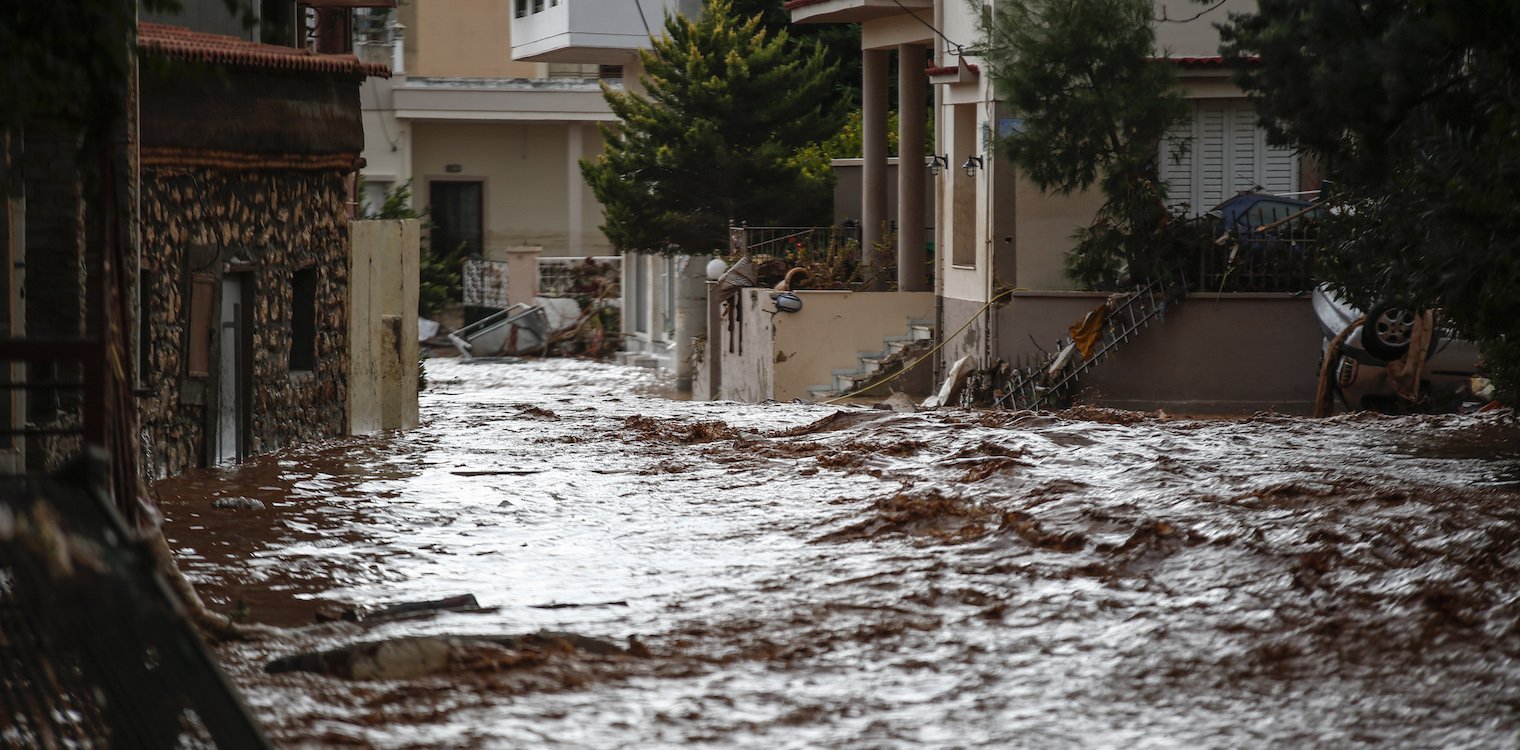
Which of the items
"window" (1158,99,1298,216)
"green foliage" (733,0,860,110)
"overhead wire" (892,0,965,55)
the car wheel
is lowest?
the car wheel

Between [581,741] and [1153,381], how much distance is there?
1657 cm

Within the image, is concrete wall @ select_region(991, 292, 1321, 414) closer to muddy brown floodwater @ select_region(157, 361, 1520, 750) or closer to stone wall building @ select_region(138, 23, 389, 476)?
muddy brown floodwater @ select_region(157, 361, 1520, 750)

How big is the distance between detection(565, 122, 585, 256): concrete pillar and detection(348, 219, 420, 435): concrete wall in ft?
92.4

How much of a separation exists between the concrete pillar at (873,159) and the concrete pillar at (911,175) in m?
1.14

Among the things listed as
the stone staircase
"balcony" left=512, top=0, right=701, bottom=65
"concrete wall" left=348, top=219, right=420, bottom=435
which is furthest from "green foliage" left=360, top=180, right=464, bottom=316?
"concrete wall" left=348, top=219, right=420, bottom=435

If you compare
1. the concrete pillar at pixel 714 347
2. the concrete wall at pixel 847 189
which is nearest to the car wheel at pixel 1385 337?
the concrete pillar at pixel 714 347

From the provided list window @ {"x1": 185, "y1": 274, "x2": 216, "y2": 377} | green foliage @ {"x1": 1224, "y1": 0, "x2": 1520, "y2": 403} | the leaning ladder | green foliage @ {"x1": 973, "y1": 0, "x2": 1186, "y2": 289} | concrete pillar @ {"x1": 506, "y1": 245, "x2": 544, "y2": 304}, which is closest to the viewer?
green foliage @ {"x1": 1224, "y1": 0, "x2": 1520, "y2": 403}

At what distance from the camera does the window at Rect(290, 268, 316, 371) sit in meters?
16.9

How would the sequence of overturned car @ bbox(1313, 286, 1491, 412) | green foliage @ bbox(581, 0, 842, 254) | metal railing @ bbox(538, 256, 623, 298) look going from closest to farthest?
1. overturned car @ bbox(1313, 286, 1491, 412)
2. green foliage @ bbox(581, 0, 842, 254)
3. metal railing @ bbox(538, 256, 623, 298)

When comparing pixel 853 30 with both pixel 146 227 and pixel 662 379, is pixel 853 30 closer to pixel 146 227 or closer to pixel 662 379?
pixel 662 379

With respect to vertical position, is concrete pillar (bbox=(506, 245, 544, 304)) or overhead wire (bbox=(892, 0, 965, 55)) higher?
overhead wire (bbox=(892, 0, 965, 55))

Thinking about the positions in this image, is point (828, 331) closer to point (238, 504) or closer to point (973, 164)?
point (973, 164)

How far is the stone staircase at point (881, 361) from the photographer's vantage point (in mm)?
25828

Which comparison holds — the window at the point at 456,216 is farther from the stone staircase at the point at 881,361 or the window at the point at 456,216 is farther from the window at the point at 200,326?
the window at the point at 200,326
